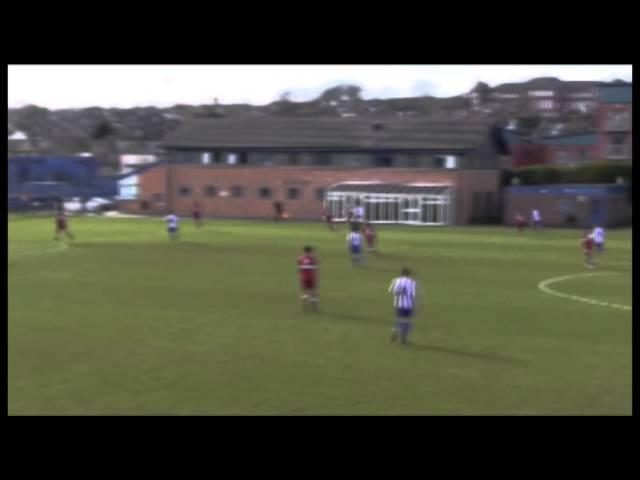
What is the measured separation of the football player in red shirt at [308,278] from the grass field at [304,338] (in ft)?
1.52

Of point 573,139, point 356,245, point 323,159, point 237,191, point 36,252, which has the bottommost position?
point 36,252

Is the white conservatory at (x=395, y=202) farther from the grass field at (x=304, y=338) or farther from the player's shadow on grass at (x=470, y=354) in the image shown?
the player's shadow on grass at (x=470, y=354)

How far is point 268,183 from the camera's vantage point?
64375 millimetres

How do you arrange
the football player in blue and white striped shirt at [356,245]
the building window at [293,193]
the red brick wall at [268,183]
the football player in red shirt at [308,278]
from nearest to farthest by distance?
the football player in red shirt at [308,278], the football player in blue and white striped shirt at [356,245], the red brick wall at [268,183], the building window at [293,193]

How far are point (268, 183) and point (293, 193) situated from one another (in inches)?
84.1

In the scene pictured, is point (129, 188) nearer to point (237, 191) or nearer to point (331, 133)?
point (237, 191)

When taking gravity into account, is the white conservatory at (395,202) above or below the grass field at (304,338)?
above

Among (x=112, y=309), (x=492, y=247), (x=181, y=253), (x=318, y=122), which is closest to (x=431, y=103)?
(x=318, y=122)

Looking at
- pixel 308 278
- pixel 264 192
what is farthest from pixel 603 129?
pixel 308 278

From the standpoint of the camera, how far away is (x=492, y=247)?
40062mm

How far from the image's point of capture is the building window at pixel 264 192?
6431 centimetres

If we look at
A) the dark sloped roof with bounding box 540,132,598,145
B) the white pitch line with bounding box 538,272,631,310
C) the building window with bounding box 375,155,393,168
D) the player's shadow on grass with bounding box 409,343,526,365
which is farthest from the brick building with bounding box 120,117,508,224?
the player's shadow on grass with bounding box 409,343,526,365

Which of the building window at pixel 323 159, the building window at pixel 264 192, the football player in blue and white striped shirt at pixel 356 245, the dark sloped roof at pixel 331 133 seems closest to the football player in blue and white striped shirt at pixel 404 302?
the football player in blue and white striped shirt at pixel 356 245
